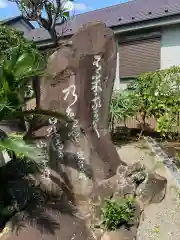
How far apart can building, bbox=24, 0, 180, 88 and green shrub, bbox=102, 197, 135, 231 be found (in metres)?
8.41

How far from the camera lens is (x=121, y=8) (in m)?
16.7

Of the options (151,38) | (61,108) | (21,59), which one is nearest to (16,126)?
(61,108)

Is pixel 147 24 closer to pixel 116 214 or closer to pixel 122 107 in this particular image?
pixel 122 107

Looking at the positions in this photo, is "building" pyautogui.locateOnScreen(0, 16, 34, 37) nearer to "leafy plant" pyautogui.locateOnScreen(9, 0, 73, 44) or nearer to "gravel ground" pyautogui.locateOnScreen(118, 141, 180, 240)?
"leafy plant" pyautogui.locateOnScreen(9, 0, 73, 44)

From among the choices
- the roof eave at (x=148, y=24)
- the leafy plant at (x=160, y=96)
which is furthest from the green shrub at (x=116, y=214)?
the roof eave at (x=148, y=24)

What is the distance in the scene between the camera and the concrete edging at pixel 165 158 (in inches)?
267

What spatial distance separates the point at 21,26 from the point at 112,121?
1540 centimetres

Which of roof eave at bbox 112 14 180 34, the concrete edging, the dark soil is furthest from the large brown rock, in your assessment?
roof eave at bbox 112 14 180 34

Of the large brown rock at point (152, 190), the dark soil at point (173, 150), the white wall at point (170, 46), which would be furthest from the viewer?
the white wall at point (170, 46)

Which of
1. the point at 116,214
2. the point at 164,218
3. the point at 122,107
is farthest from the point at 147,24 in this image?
the point at 116,214

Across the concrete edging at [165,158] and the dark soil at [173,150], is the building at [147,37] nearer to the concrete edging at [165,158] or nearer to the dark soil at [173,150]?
the concrete edging at [165,158]

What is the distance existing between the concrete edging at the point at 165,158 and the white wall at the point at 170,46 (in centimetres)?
363

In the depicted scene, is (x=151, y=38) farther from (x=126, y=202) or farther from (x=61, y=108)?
(x=126, y=202)

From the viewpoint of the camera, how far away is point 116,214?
201 inches
